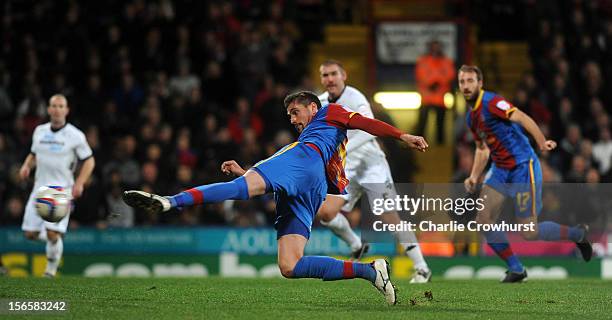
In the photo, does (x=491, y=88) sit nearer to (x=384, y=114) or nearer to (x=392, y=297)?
(x=384, y=114)

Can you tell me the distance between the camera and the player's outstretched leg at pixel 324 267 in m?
8.55

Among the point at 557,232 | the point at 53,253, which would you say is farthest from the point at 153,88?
the point at 557,232

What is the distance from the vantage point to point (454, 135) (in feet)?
63.6

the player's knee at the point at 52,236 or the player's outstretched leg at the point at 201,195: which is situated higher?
the player's outstretched leg at the point at 201,195

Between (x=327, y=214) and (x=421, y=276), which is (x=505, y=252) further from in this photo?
(x=327, y=214)

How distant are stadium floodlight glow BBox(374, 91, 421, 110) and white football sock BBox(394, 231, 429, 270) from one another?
27.0ft

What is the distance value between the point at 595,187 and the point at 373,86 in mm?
5604

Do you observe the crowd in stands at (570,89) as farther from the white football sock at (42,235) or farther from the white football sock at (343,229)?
the white football sock at (42,235)

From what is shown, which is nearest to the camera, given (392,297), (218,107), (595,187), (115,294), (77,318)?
(77,318)

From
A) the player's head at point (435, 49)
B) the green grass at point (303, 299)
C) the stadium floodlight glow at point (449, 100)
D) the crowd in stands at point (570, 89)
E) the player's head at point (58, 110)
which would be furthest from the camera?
the stadium floodlight glow at point (449, 100)

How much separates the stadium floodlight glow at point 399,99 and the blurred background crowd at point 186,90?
1.50 m

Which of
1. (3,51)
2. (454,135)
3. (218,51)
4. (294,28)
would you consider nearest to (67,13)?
(3,51)

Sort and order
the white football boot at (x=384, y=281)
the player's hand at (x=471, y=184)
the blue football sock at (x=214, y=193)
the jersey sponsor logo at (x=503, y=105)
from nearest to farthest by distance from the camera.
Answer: the blue football sock at (x=214, y=193) → the white football boot at (x=384, y=281) → the jersey sponsor logo at (x=503, y=105) → the player's hand at (x=471, y=184)

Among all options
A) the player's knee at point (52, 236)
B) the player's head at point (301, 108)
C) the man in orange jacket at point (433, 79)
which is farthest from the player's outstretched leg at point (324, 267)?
the man in orange jacket at point (433, 79)
